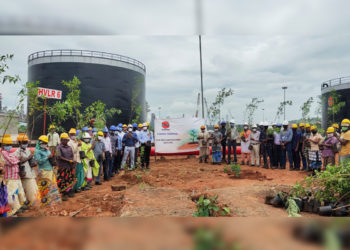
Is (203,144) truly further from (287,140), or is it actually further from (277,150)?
(287,140)

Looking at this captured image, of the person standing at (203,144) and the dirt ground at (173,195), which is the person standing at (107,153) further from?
the person standing at (203,144)

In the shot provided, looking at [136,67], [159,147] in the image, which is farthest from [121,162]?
[136,67]

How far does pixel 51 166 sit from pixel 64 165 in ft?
2.00

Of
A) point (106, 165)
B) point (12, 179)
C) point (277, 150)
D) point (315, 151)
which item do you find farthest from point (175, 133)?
point (12, 179)

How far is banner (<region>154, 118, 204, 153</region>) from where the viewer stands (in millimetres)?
14070

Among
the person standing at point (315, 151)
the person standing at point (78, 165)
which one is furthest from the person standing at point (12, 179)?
the person standing at point (315, 151)

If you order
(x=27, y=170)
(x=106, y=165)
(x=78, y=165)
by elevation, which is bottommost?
(x=106, y=165)

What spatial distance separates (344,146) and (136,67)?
2440 cm

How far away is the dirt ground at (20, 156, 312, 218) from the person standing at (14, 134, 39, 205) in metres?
0.33

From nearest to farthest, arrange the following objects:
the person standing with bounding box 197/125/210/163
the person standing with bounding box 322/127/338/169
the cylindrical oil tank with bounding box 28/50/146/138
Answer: the person standing with bounding box 322/127/338/169
the person standing with bounding box 197/125/210/163
the cylindrical oil tank with bounding box 28/50/146/138

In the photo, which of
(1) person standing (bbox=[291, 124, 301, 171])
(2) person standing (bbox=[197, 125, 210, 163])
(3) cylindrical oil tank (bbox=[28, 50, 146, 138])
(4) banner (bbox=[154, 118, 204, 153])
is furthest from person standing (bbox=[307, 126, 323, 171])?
(3) cylindrical oil tank (bbox=[28, 50, 146, 138])

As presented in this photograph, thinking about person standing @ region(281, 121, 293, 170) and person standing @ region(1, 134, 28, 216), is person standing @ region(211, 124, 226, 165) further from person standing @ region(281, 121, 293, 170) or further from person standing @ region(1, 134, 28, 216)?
person standing @ region(1, 134, 28, 216)

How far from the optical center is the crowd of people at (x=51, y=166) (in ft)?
16.7

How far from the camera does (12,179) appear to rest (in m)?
5.14
